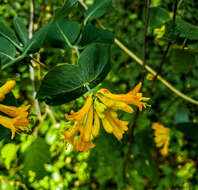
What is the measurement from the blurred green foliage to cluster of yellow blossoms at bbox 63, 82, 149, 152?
0.78 feet

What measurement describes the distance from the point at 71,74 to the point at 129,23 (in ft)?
5.00

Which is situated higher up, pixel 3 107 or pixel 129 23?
pixel 3 107

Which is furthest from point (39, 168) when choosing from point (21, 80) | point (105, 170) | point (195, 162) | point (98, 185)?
point (195, 162)

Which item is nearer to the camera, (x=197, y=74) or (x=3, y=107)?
(x=3, y=107)

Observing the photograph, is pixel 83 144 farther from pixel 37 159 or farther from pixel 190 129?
pixel 190 129

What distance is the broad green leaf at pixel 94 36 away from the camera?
55cm

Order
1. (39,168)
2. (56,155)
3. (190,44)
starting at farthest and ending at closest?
(56,155) < (39,168) < (190,44)

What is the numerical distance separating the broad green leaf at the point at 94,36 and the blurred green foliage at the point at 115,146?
20cm

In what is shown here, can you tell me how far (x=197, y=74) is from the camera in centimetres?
147

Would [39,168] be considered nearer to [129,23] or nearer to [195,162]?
[195,162]

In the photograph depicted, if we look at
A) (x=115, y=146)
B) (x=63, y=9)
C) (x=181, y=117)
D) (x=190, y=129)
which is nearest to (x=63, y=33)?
(x=63, y=9)

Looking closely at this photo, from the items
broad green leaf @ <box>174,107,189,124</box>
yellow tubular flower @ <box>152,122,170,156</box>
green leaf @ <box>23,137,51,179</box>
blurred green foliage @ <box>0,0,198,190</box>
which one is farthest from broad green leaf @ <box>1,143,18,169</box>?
broad green leaf @ <box>174,107,189,124</box>

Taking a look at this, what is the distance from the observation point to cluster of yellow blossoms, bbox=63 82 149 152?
0.40m

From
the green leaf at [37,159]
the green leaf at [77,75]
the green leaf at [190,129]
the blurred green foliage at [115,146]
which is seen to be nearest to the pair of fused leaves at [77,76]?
the green leaf at [77,75]
